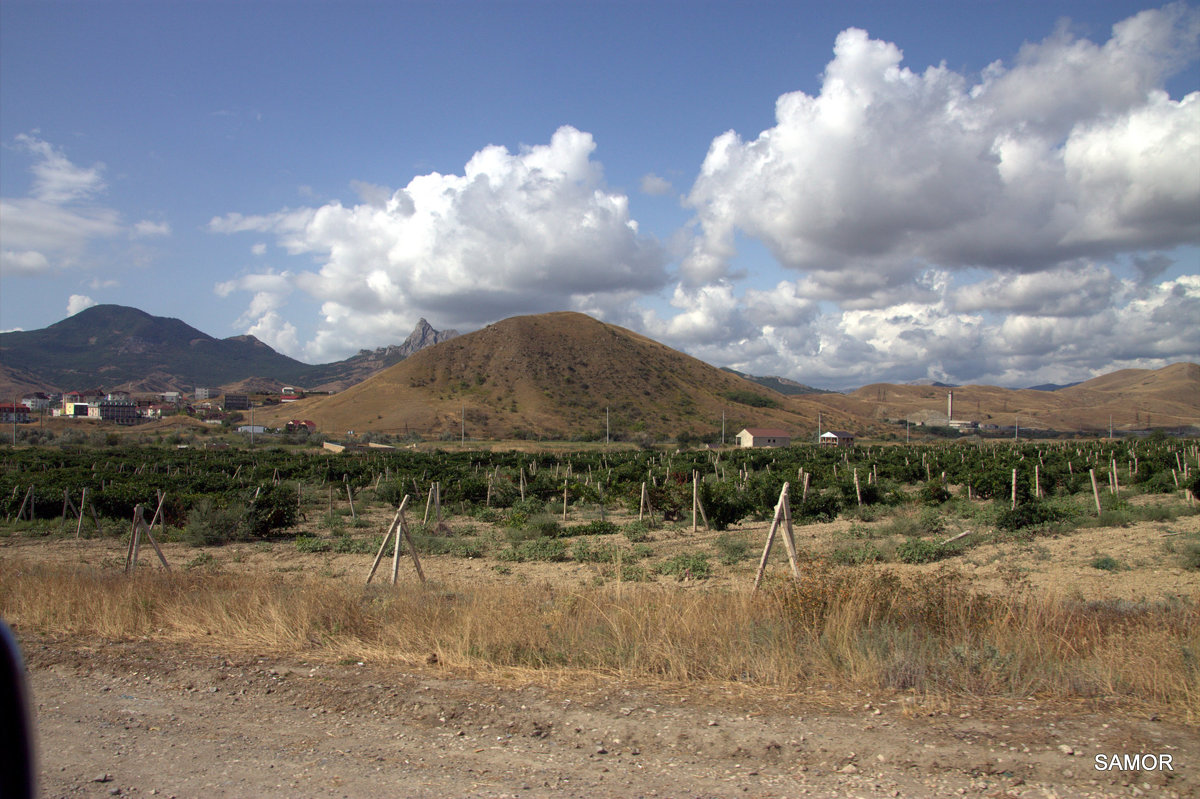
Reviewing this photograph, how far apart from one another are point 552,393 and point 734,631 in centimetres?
9652

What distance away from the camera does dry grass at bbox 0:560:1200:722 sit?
5.48 meters

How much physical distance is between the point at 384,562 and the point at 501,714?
11344 millimetres

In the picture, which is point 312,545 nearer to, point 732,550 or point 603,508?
point 732,550

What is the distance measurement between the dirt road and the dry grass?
35 centimetres

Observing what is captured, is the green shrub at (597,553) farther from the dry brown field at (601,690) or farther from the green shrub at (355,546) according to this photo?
the dry brown field at (601,690)

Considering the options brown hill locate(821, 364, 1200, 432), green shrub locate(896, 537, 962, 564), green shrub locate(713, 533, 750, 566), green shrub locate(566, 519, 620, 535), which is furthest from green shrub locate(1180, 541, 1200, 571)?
brown hill locate(821, 364, 1200, 432)

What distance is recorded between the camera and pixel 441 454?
54000 millimetres

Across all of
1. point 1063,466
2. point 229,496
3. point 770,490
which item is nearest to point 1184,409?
point 1063,466

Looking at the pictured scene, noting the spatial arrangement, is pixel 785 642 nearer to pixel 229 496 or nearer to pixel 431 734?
pixel 431 734

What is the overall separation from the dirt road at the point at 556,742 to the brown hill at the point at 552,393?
3013 inches

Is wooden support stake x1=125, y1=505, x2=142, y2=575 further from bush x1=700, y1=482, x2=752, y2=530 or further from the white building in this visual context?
the white building

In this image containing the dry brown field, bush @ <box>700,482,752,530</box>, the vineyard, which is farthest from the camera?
bush @ <box>700,482,752,530</box>

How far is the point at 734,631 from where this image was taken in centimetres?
639

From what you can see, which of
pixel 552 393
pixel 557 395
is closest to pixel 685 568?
pixel 557 395
